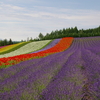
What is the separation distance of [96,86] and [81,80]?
60 centimetres

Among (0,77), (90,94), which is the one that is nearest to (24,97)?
(90,94)

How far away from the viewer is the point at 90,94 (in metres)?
3.18

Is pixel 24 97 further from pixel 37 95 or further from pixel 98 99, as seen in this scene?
pixel 98 99

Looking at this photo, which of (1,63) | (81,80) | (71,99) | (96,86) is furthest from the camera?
(1,63)

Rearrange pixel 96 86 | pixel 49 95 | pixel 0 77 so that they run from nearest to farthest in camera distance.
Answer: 1. pixel 49 95
2. pixel 96 86
3. pixel 0 77

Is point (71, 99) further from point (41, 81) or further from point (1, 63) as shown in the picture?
point (1, 63)

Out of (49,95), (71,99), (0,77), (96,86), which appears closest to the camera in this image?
(71,99)

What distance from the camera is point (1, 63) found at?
10.1 metres

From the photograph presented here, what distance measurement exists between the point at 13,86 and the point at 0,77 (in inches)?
69.7

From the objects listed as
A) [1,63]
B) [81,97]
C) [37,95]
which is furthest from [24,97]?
[1,63]

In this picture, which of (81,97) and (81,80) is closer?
(81,97)

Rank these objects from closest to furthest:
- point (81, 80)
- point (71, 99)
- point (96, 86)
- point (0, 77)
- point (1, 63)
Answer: point (71, 99), point (96, 86), point (81, 80), point (0, 77), point (1, 63)

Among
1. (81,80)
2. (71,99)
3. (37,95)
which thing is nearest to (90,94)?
(71,99)

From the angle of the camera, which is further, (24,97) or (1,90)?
(1,90)
